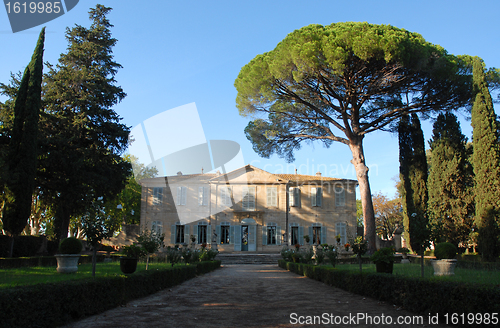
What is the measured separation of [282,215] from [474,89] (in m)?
14.9

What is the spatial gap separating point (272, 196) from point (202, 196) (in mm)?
5251

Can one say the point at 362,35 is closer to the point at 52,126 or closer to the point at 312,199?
the point at 312,199

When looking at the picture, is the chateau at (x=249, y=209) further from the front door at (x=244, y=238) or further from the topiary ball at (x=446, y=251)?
the topiary ball at (x=446, y=251)

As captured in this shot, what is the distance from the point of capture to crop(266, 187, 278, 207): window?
26.2m

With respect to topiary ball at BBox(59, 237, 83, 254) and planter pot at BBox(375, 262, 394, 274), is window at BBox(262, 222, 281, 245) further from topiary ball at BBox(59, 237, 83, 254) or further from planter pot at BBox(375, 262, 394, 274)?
planter pot at BBox(375, 262, 394, 274)

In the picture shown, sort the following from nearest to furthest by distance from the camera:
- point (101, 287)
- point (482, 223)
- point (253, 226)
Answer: point (101, 287), point (482, 223), point (253, 226)

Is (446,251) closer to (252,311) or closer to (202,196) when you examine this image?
(252,311)

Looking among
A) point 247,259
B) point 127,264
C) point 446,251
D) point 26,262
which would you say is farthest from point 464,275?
point 247,259

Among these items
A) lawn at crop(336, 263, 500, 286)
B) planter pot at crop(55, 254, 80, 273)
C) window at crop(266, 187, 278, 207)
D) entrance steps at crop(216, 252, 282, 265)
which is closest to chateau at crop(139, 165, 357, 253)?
window at crop(266, 187, 278, 207)

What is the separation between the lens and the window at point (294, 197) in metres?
26.0

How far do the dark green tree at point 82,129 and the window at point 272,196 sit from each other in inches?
433

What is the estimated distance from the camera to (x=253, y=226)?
25.8 metres

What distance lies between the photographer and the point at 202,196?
26406 millimetres

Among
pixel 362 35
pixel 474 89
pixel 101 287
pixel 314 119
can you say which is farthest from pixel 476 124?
Result: pixel 101 287
